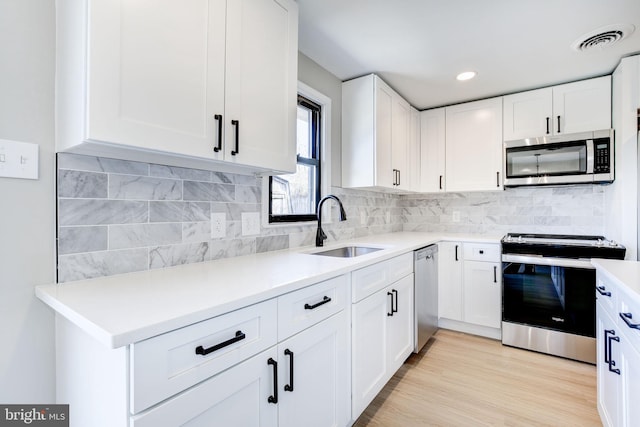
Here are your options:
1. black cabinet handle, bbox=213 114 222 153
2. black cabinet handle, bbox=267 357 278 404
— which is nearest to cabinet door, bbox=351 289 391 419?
black cabinet handle, bbox=267 357 278 404

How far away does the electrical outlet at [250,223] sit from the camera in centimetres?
177

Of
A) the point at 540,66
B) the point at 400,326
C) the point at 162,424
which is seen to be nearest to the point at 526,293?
the point at 400,326

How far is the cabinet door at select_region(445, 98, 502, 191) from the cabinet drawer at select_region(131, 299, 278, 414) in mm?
2808

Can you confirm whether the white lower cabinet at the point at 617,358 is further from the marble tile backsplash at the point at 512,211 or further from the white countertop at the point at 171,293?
the marble tile backsplash at the point at 512,211

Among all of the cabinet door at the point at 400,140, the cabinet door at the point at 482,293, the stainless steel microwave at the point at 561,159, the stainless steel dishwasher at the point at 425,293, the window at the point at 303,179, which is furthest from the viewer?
the cabinet door at the point at 400,140

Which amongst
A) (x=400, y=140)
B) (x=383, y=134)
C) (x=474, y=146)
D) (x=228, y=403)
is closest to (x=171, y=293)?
(x=228, y=403)

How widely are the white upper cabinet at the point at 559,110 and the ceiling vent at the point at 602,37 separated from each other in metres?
0.58

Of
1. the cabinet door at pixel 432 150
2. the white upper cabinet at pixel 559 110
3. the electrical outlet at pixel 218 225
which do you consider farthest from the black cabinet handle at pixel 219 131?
the white upper cabinet at pixel 559 110

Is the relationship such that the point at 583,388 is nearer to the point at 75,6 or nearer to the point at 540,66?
the point at 540,66

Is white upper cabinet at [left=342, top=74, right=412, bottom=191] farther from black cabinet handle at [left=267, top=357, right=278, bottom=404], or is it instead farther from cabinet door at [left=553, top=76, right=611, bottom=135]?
black cabinet handle at [left=267, top=357, right=278, bottom=404]

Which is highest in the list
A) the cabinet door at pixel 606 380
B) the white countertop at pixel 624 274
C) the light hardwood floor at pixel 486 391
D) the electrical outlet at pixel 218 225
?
the electrical outlet at pixel 218 225

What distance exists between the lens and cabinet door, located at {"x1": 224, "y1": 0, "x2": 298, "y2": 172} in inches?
52.3

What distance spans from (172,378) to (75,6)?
3.83 ft

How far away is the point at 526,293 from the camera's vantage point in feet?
8.49
